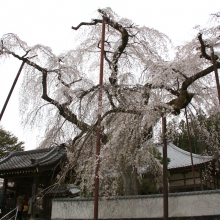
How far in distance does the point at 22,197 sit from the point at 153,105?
30.0 feet

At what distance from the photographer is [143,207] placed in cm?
863

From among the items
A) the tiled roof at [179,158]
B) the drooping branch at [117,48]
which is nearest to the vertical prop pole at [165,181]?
the drooping branch at [117,48]

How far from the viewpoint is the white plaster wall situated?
26.2 ft

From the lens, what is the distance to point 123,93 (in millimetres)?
7484

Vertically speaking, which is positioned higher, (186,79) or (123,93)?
(186,79)

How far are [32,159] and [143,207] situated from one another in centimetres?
571

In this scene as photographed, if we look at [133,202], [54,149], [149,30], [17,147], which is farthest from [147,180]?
[17,147]

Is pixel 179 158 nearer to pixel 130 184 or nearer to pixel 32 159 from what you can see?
pixel 130 184

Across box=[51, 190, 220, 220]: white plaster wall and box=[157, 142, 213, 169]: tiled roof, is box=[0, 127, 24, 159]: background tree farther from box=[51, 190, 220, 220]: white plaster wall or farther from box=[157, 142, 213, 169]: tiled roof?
box=[51, 190, 220, 220]: white plaster wall

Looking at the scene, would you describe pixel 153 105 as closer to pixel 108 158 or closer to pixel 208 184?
pixel 108 158

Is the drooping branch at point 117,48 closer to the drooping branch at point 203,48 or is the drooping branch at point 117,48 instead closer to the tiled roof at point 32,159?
the drooping branch at point 203,48

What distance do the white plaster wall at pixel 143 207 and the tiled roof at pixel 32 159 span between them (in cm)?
242

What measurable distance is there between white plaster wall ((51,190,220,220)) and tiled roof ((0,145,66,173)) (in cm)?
242

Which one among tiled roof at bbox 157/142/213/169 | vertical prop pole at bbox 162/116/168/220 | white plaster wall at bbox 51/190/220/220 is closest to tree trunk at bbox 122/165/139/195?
white plaster wall at bbox 51/190/220/220
